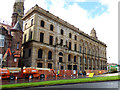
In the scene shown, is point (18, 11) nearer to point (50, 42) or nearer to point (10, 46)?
point (50, 42)

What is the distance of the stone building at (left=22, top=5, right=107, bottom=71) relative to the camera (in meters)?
32.1

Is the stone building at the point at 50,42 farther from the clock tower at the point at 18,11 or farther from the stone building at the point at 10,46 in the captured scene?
the clock tower at the point at 18,11

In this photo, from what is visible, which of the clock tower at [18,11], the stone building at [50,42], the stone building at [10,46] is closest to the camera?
the stone building at [10,46]

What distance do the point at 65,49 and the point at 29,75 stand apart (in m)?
17.9

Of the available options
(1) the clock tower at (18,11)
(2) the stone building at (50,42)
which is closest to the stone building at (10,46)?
(2) the stone building at (50,42)

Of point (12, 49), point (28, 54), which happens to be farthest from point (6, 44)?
point (28, 54)

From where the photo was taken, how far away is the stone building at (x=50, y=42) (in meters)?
32.1

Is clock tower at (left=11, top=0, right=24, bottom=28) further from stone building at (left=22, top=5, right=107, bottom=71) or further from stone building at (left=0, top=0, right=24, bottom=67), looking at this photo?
stone building at (left=0, top=0, right=24, bottom=67)

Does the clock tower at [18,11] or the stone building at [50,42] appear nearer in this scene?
the stone building at [50,42]

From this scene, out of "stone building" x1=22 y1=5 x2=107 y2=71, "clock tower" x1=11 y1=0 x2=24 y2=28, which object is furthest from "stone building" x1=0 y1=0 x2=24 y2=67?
"clock tower" x1=11 y1=0 x2=24 y2=28

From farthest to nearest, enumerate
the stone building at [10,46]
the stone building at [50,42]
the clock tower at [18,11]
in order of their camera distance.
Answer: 1. the clock tower at [18,11]
2. the stone building at [50,42]
3. the stone building at [10,46]

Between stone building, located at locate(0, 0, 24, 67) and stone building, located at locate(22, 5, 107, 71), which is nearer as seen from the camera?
stone building, located at locate(0, 0, 24, 67)

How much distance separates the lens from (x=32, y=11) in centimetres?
3347

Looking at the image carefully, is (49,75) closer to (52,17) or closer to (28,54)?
(28,54)
